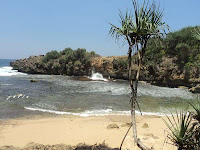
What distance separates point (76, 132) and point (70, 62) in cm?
3302

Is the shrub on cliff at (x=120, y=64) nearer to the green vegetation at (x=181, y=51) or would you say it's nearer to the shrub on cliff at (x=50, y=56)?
the green vegetation at (x=181, y=51)

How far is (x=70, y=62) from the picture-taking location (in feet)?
135

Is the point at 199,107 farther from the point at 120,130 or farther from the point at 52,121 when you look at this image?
the point at 52,121

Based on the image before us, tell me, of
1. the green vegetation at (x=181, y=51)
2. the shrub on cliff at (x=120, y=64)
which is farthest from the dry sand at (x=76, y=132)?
the shrub on cliff at (x=120, y=64)

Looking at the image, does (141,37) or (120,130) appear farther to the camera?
(120,130)

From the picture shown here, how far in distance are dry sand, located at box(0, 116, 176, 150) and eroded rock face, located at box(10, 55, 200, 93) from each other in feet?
52.5

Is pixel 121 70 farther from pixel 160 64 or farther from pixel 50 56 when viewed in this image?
pixel 50 56

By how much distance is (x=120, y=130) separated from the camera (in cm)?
898

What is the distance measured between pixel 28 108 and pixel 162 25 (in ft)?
40.5

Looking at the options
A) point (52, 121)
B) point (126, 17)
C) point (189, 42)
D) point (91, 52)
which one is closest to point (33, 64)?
point (91, 52)

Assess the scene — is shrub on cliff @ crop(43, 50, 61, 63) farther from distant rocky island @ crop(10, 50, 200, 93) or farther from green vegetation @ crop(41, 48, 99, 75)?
distant rocky island @ crop(10, 50, 200, 93)

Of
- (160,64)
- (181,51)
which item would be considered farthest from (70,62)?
(181,51)

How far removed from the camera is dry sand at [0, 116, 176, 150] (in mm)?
7633

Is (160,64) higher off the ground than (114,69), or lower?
higher
